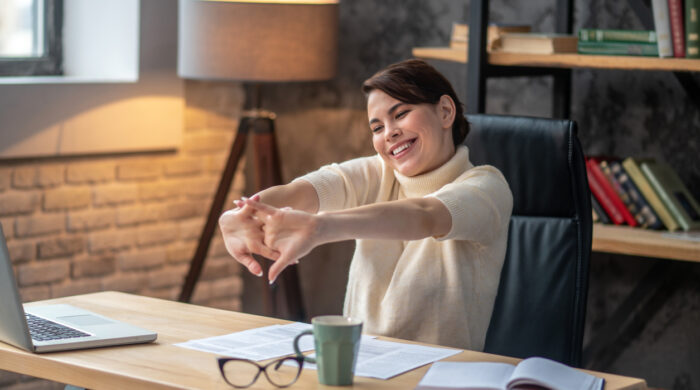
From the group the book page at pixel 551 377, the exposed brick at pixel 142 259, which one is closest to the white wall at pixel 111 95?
the exposed brick at pixel 142 259

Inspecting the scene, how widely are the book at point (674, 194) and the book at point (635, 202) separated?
45 millimetres

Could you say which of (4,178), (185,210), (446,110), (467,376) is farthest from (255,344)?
(185,210)

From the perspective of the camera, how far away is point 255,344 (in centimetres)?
165

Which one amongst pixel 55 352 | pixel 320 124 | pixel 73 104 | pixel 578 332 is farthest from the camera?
pixel 320 124

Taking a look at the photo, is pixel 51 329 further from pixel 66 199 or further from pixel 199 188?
pixel 199 188

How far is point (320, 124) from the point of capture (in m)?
3.81

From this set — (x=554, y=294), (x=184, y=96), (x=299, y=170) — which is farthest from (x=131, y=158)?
(x=554, y=294)

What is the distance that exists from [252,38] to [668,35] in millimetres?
1268

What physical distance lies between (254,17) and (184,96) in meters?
0.60

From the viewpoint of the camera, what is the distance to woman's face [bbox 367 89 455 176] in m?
1.94

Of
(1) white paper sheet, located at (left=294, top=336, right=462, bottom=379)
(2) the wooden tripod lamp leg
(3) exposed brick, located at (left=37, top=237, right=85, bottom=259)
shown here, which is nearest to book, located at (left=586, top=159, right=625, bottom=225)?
(2) the wooden tripod lamp leg

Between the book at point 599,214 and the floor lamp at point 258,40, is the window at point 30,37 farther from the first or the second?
the book at point 599,214

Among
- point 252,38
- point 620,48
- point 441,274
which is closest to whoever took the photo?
point 441,274

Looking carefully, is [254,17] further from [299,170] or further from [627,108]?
[627,108]
